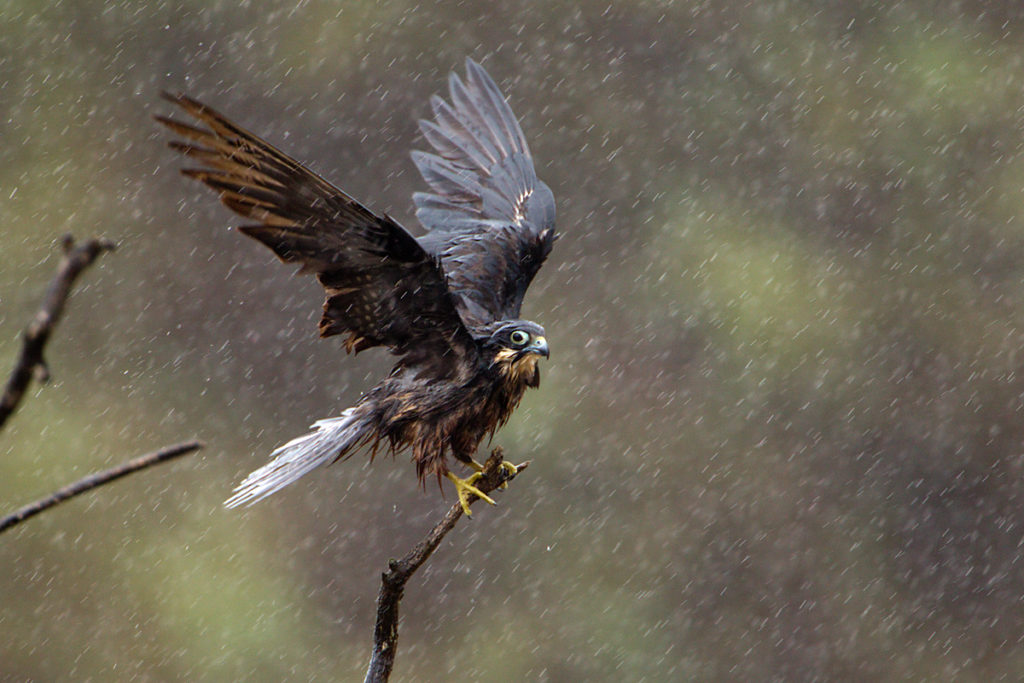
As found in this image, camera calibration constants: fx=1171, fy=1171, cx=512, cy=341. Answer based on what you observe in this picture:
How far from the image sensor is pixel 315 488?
38.7 feet

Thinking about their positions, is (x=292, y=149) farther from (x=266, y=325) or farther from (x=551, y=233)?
(x=551, y=233)

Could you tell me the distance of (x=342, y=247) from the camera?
3150mm

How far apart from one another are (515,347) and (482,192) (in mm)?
1264

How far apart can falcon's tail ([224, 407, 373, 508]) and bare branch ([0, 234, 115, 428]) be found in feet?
7.47

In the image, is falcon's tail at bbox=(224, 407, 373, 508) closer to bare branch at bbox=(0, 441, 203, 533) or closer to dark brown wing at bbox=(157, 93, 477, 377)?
dark brown wing at bbox=(157, 93, 477, 377)

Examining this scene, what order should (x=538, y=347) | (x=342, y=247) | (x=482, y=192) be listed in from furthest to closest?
1. (x=482, y=192)
2. (x=538, y=347)
3. (x=342, y=247)

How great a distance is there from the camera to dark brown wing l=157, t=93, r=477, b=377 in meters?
2.84

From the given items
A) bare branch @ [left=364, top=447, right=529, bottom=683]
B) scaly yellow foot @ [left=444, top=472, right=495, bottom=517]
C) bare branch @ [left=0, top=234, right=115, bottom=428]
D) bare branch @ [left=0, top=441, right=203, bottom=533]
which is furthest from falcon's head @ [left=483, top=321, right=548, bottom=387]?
bare branch @ [left=0, top=234, right=115, bottom=428]

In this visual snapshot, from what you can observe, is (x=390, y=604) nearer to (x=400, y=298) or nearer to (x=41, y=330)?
(x=400, y=298)

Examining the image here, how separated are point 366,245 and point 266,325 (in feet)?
28.6

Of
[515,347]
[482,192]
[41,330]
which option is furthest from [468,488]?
[41,330]

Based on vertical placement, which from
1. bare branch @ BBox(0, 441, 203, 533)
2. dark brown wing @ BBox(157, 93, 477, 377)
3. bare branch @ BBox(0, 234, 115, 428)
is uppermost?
bare branch @ BBox(0, 234, 115, 428)

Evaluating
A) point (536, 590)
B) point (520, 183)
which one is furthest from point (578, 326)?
point (520, 183)

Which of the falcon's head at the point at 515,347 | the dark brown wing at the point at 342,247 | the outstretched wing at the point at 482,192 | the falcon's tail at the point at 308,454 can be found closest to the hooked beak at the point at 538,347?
the falcon's head at the point at 515,347
